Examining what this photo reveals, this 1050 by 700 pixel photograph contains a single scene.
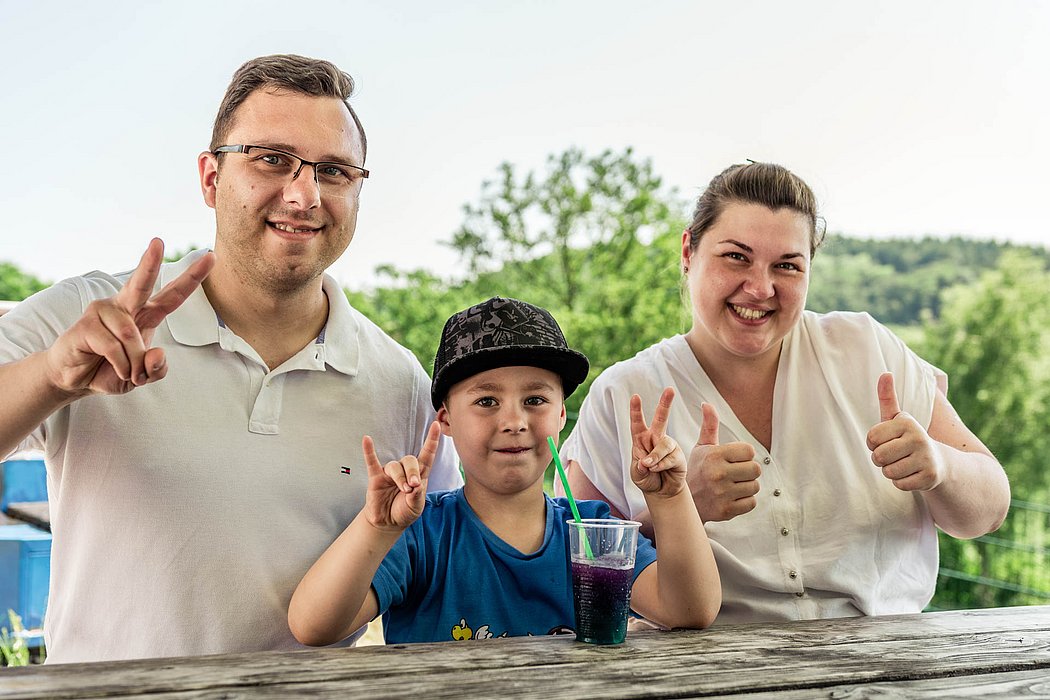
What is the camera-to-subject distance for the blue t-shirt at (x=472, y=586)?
1726 millimetres

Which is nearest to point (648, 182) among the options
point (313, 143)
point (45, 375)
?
point (313, 143)

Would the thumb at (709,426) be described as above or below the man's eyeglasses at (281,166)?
below

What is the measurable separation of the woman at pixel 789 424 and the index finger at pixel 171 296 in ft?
3.32

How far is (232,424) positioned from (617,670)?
868 millimetres

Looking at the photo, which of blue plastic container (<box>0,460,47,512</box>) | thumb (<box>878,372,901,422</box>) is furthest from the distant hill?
thumb (<box>878,372,901,422</box>)

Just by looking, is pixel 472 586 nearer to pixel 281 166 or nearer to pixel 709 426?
pixel 709 426

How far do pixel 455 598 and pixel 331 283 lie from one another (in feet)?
2.43

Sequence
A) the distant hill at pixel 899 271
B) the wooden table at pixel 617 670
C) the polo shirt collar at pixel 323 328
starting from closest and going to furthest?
1. the wooden table at pixel 617 670
2. the polo shirt collar at pixel 323 328
3. the distant hill at pixel 899 271

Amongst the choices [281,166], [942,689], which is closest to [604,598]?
[942,689]

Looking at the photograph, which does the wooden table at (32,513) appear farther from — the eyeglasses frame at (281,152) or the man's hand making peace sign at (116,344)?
the man's hand making peace sign at (116,344)

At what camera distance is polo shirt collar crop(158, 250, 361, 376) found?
180 centimetres

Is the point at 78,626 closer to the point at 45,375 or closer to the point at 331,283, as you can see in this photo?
the point at 45,375

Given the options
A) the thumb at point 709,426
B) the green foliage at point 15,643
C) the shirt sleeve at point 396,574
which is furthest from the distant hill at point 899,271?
the shirt sleeve at point 396,574

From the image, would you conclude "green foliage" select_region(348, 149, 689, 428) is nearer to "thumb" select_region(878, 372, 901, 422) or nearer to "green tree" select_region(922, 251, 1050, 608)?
"green tree" select_region(922, 251, 1050, 608)
